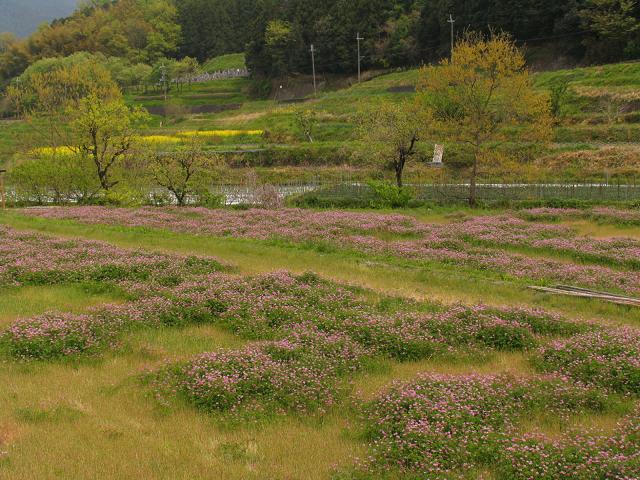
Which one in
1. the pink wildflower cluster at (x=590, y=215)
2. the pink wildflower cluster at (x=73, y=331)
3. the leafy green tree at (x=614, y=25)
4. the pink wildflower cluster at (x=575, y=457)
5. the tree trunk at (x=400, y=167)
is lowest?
the pink wildflower cluster at (x=590, y=215)

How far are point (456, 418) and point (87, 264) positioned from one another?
1567cm

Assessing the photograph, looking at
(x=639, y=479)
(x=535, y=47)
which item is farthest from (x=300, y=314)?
(x=535, y=47)

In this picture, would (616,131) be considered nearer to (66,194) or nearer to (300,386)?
(66,194)

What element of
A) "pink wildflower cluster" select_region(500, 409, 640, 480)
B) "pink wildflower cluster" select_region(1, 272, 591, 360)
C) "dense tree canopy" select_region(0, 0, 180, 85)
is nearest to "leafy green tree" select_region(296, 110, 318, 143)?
"pink wildflower cluster" select_region(1, 272, 591, 360)

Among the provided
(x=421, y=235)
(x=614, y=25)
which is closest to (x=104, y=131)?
(x=421, y=235)

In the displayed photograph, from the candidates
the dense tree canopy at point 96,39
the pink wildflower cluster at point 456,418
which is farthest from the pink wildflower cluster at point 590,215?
the dense tree canopy at point 96,39

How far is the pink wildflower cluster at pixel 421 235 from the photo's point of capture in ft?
68.2

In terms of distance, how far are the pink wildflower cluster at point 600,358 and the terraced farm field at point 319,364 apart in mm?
45

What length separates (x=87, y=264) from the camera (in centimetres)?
2055

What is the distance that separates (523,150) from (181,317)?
145 ft

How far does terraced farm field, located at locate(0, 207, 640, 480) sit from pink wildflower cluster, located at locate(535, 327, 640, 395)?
1.8 inches

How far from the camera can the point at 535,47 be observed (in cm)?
8869

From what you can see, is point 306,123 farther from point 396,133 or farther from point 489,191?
point 489,191

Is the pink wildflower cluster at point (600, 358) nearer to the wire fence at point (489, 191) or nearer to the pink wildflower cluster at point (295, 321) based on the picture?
the pink wildflower cluster at point (295, 321)
